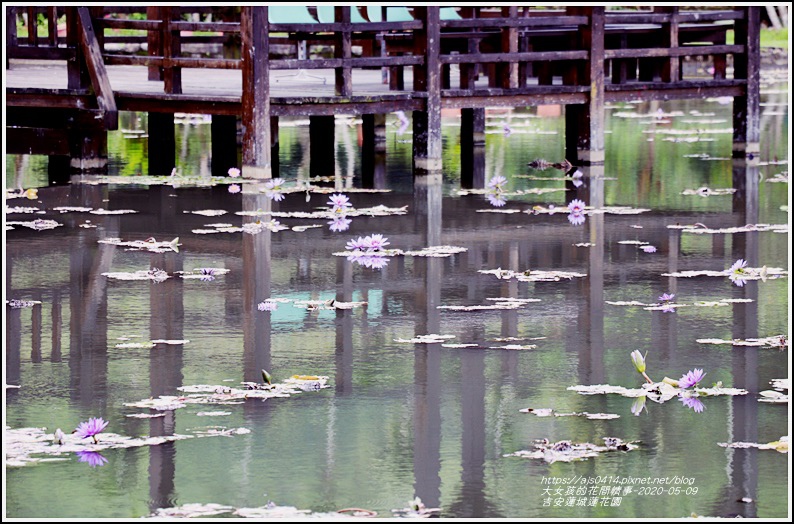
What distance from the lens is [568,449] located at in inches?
187

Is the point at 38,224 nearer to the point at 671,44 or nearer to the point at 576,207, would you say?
the point at 576,207

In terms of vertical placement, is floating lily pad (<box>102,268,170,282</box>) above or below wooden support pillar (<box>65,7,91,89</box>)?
below

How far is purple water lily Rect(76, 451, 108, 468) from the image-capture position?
4.62 metres

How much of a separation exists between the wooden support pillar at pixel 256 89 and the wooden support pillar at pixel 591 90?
129 inches

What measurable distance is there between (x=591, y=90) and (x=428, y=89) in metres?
1.76

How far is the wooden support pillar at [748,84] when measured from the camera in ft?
50.5

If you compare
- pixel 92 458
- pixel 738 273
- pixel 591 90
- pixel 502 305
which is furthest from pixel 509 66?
pixel 92 458

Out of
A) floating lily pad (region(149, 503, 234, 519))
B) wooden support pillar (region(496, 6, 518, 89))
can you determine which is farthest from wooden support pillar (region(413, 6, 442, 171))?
floating lily pad (region(149, 503, 234, 519))

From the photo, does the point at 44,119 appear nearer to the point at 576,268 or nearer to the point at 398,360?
the point at 576,268

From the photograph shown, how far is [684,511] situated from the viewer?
4.16 m

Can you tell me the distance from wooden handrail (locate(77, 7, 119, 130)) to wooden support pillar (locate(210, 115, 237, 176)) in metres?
1.61

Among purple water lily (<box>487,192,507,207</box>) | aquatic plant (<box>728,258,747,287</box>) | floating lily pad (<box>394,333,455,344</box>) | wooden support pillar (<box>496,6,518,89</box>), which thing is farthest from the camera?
wooden support pillar (<box>496,6,518,89</box>)

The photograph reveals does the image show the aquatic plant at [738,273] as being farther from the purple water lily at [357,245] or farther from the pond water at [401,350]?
the purple water lily at [357,245]

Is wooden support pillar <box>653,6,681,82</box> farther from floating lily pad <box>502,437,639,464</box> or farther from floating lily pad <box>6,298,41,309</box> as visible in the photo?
floating lily pad <box>502,437,639,464</box>
